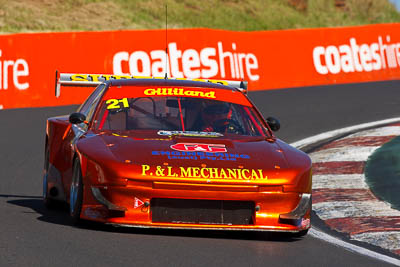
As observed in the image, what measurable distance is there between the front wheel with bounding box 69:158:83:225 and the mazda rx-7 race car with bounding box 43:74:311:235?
10 millimetres

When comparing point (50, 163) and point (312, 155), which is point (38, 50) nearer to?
point (312, 155)

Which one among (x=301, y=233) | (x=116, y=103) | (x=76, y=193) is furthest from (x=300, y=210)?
(x=116, y=103)

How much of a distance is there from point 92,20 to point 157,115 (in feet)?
98.5

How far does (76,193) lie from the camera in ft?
25.2

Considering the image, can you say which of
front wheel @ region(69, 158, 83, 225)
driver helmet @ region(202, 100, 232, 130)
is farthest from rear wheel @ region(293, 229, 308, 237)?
front wheel @ region(69, 158, 83, 225)

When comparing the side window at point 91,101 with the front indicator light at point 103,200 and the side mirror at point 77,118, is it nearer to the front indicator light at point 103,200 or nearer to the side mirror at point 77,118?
the side mirror at point 77,118

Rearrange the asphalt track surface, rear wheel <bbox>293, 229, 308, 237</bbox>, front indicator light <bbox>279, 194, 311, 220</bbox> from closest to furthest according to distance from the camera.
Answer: the asphalt track surface
front indicator light <bbox>279, 194, 311, 220</bbox>
rear wheel <bbox>293, 229, 308, 237</bbox>

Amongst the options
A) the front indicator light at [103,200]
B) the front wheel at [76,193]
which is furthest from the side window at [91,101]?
the front indicator light at [103,200]

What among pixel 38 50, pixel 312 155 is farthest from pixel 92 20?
pixel 312 155

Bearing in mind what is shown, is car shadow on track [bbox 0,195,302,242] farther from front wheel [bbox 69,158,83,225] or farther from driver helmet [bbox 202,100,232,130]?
driver helmet [bbox 202,100,232,130]

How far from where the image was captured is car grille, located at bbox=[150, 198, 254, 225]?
718cm

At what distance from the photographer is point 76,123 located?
8.30 meters

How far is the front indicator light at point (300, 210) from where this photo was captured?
7.41 m

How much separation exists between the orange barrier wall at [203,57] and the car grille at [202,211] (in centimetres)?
1307
